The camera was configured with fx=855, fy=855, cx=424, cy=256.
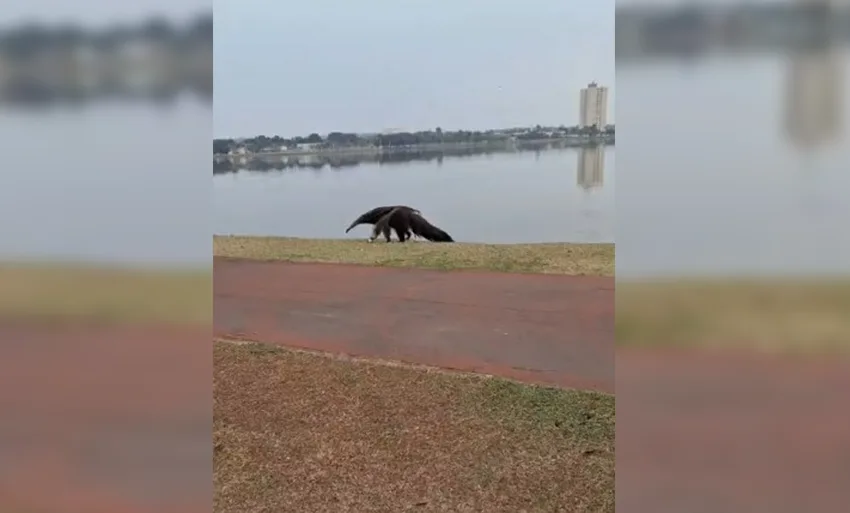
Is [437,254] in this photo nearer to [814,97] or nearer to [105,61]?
[105,61]

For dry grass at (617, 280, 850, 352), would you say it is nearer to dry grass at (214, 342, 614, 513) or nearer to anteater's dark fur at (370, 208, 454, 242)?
dry grass at (214, 342, 614, 513)

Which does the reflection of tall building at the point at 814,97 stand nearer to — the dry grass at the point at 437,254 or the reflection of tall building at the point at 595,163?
the reflection of tall building at the point at 595,163

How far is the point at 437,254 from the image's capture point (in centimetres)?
728

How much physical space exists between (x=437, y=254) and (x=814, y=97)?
20.8 feet

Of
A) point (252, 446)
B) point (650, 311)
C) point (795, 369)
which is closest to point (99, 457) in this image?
point (650, 311)

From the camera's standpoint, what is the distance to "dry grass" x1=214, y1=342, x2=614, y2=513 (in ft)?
8.74

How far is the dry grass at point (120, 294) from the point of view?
3.63 feet

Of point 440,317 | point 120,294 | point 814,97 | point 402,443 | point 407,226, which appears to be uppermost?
point 814,97

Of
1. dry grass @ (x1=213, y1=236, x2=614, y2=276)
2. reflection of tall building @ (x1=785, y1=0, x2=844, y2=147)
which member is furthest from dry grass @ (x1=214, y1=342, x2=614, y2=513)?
dry grass @ (x1=213, y1=236, x2=614, y2=276)

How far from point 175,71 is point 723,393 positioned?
0.80 m

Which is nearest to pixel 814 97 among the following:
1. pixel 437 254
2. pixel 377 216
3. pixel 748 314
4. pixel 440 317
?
pixel 748 314

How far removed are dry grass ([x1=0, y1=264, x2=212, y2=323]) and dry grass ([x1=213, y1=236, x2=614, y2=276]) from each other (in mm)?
4521

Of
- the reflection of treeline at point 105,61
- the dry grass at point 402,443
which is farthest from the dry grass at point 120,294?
the dry grass at point 402,443

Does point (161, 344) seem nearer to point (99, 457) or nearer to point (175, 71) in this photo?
point (99, 457)
